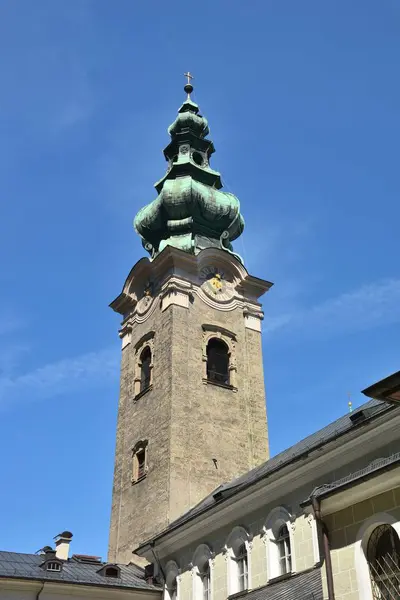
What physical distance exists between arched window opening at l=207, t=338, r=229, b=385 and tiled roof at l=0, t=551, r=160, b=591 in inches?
309

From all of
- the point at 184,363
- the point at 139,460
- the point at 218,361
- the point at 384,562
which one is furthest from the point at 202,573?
the point at 384,562

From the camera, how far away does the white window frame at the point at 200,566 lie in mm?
17750

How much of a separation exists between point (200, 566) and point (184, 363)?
28.7 ft

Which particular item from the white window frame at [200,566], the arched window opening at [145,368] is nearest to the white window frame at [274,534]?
the white window frame at [200,566]

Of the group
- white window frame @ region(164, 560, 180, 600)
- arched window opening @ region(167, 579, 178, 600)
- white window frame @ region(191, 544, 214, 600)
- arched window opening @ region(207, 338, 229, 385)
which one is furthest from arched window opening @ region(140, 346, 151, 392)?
white window frame @ region(191, 544, 214, 600)

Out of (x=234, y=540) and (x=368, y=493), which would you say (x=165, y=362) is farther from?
(x=368, y=493)

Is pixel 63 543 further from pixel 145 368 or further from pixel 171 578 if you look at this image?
pixel 145 368

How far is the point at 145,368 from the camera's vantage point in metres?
27.8

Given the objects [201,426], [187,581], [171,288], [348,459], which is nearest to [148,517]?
[201,426]

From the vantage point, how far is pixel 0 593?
17578mm

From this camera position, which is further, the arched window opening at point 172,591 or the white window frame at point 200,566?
the arched window opening at point 172,591

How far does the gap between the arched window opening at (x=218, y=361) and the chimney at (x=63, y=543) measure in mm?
7554

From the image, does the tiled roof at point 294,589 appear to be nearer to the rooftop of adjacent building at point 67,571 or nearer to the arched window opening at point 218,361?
the rooftop of adjacent building at point 67,571

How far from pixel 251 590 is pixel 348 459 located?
4.00 metres
